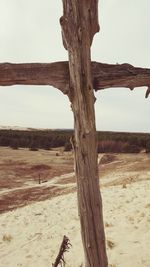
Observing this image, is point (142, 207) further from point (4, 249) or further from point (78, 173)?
point (78, 173)

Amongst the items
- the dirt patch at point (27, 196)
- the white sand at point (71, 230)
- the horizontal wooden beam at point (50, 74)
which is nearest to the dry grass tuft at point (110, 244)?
the white sand at point (71, 230)

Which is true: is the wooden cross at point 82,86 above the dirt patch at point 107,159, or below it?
below

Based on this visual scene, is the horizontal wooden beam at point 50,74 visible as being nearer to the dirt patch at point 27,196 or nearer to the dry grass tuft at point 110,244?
the dry grass tuft at point 110,244

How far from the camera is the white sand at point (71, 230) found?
293 inches

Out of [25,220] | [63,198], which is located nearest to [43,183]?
→ [63,198]

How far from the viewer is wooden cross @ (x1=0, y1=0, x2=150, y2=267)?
11.9 feet

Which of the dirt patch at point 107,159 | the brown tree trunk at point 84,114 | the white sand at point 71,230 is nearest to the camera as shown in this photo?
the brown tree trunk at point 84,114

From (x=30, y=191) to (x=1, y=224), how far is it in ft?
24.4

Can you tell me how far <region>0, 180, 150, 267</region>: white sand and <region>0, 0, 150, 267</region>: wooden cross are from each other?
11.0 ft

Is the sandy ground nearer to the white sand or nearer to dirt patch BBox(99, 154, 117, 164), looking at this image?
the white sand

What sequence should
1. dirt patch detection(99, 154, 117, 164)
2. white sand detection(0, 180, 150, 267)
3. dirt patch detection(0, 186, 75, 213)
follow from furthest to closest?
dirt patch detection(99, 154, 117, 164) → dirt patch detection(0, 186, 75, 213) → white sand detection(0, 180, 150, 267)

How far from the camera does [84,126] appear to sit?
364 centimetres

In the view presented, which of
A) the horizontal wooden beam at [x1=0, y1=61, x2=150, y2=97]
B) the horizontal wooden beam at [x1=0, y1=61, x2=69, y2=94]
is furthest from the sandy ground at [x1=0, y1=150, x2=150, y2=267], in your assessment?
the horizontal wooden beam at [x1=0, y1=61, x2=69, y2=94]

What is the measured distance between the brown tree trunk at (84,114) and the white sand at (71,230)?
3.34 metres
